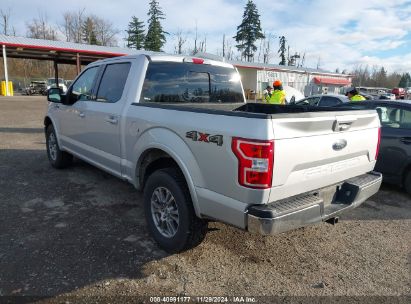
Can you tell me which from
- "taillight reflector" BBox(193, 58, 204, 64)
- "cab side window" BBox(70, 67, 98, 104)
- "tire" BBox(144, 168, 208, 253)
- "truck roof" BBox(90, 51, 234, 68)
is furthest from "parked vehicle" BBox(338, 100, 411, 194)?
"cab side window" BBox(70, 67, 98, 104)

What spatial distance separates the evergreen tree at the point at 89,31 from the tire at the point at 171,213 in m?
73.0

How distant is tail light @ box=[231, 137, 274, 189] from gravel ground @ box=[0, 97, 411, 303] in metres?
1.05

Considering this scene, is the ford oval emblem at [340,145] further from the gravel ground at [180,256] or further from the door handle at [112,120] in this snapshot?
the door handle at [112,120]

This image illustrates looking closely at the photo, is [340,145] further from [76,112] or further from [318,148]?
[76,112]

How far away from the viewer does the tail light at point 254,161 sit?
2.45m

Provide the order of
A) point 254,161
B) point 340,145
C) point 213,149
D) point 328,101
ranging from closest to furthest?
1. point 254,161
2. point 213,149
3. point 340,145
4. point 328,101

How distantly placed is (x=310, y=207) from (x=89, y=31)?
75.0m

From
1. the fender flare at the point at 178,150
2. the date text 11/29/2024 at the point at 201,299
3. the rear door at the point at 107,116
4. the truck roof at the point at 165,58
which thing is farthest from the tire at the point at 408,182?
the rear door at the point at 107,116

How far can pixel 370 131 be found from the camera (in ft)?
11.4

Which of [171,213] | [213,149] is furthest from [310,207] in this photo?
[171,213]

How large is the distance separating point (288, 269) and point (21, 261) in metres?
2.61

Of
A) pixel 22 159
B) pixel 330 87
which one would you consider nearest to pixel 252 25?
pixel 330 87

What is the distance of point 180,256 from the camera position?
3.43 m

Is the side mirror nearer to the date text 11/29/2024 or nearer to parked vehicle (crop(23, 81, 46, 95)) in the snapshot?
the date text 11/29/2024
